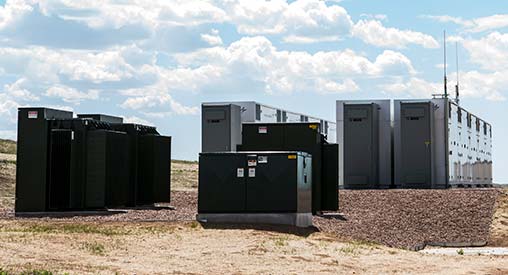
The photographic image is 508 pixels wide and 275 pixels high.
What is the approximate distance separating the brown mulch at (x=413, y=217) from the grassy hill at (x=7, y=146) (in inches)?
1338

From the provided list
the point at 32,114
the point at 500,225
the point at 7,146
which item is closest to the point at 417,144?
the point at 500,225

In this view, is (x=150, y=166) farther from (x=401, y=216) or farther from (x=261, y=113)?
(x=261, y=113)

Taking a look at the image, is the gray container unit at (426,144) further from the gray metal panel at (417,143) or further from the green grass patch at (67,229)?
the green grass patch at (67,229)

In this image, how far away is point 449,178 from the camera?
115 feet

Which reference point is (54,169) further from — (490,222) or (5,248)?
(490,222)

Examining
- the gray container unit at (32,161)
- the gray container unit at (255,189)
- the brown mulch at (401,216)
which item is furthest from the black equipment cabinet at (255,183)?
the gray container unit at (32,161)

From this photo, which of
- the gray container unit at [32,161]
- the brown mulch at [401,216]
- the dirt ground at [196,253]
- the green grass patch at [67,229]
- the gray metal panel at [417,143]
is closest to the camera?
the dirt ground at [196,253]

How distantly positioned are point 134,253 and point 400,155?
21.2 meters

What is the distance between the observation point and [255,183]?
1980cm

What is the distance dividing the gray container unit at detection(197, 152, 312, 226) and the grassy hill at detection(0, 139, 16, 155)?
3889cm

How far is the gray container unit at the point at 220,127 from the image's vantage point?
3341cm

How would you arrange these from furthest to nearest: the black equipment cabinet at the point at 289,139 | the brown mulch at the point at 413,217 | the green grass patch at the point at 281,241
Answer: the black equipment cabinet at the point at 289,139 → the brown mulch at the point at 413,217 → the green grass patch at the point at 281,241

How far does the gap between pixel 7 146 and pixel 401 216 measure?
41.8 meters

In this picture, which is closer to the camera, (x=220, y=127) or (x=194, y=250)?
(x=194, y=250)
